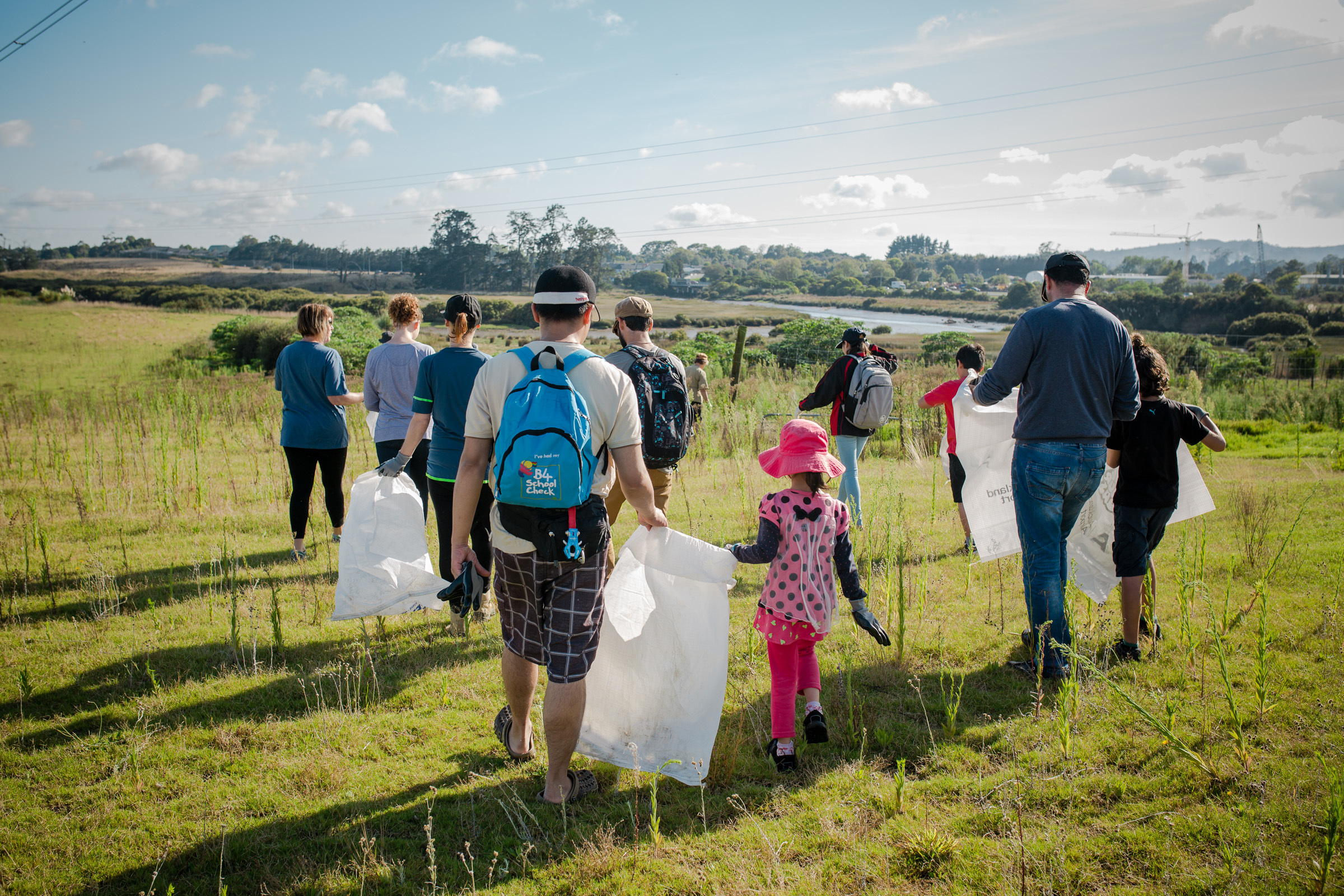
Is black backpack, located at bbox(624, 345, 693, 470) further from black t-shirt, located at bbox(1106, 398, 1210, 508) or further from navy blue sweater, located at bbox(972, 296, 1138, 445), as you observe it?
black t-shirt, located at bbox(1106, 398, 1210, 508)

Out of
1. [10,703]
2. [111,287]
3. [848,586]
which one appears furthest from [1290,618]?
[111,287]

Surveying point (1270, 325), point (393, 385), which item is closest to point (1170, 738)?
point (393, 385)

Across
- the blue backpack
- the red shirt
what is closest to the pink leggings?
the blue backpack

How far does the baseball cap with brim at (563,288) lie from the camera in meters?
2.53

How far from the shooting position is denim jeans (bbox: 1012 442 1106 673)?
347cm

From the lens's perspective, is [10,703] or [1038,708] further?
[10,703]

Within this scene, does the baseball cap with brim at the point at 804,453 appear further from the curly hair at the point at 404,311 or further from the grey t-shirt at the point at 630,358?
the curly hair at the point at 404,311

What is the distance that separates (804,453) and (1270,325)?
169ft

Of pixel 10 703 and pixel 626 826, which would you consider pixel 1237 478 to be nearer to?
pixel 626 826

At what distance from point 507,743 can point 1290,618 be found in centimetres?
475

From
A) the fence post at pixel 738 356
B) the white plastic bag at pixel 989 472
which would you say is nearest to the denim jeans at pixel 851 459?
the white plastic bag at pixel 989 472

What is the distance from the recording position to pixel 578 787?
9.01 feet

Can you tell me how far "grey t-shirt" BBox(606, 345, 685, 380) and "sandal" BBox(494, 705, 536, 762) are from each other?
2005 mm

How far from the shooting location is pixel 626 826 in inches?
103
